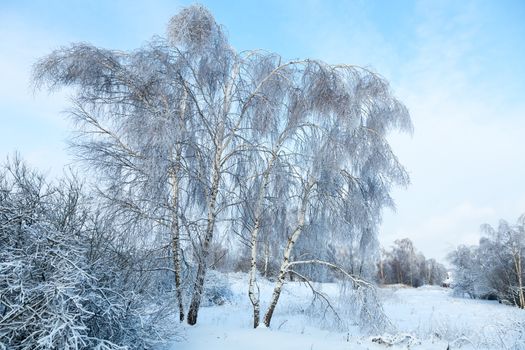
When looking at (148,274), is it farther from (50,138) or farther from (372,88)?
(372,88)

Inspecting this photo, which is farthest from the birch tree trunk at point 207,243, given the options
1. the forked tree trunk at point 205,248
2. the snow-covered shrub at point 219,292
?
the snow-covered shrub at point 219,292

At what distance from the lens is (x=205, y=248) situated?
8.05m

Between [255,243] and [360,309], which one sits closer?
[360,309]

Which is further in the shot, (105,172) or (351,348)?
(105,172)

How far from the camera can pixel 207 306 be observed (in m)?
15.2

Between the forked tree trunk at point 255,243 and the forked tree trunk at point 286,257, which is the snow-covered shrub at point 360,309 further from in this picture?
the forked tree trunk at point 255,243

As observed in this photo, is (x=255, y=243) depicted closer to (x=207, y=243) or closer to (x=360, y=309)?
(x=207, y=243)

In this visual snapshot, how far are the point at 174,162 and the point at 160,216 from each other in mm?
1212

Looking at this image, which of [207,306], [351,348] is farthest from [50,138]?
[207,306]

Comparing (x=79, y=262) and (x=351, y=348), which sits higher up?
(x=79, y=262)

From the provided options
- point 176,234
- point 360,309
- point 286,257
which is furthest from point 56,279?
point 360,309

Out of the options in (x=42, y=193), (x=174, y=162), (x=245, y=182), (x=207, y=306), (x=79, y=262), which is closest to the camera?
(x=79, y=262)

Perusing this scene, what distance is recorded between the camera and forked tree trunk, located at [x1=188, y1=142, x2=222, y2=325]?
7.88 m

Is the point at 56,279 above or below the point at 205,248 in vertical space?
below
